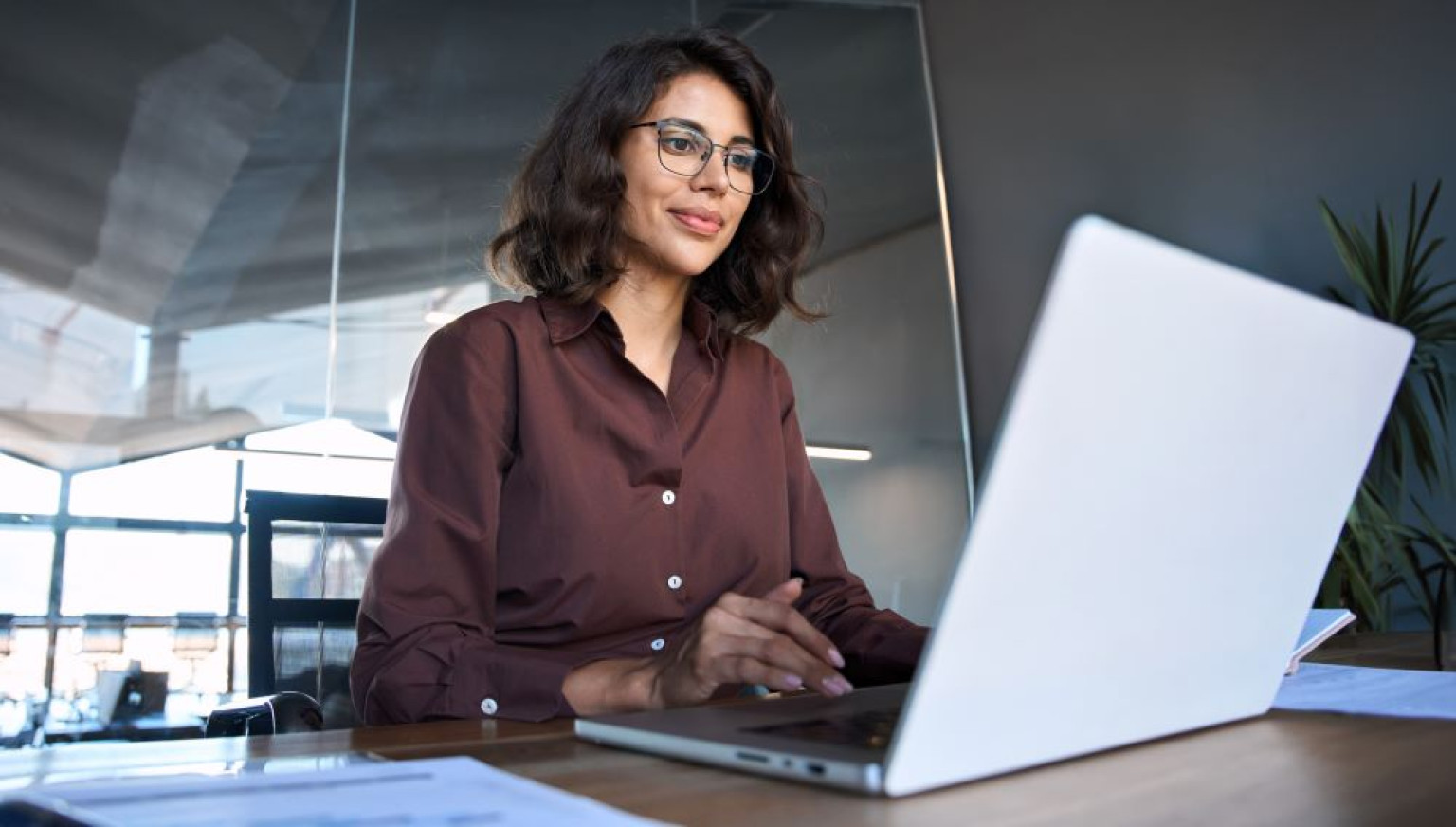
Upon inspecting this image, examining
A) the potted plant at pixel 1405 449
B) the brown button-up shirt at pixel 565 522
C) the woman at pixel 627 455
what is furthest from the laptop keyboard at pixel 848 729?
the potted plant at pixel 1405 449

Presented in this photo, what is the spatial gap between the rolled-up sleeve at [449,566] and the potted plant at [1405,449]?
7.85 feet

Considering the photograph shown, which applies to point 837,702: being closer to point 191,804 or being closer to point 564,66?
point 191,804

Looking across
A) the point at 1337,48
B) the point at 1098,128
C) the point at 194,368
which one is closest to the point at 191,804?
the point at 194,368

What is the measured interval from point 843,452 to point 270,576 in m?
2.90

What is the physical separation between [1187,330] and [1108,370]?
0.06 meters

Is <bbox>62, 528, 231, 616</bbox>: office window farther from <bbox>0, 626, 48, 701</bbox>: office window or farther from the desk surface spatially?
the desk surface

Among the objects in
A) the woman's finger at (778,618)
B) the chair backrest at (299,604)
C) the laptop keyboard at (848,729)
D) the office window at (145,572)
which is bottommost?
the laptop keyboard at (848,729)

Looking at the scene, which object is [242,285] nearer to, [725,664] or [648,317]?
[648,317]

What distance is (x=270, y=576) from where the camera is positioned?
1714 mm

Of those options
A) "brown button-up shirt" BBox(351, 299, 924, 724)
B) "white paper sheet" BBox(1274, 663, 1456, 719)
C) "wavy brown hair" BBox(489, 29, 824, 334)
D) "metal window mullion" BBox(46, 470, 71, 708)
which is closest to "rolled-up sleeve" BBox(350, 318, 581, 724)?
"brown button-up shirt" BBox(351, 299, 924, 724)

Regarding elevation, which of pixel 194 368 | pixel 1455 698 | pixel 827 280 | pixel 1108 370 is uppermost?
pixel 827 280

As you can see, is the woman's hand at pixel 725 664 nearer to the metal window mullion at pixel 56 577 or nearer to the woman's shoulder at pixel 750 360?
→ the woman's shoulder at pixel 750 360

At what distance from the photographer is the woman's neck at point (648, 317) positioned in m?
1.68

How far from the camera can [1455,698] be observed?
3.24 feet
